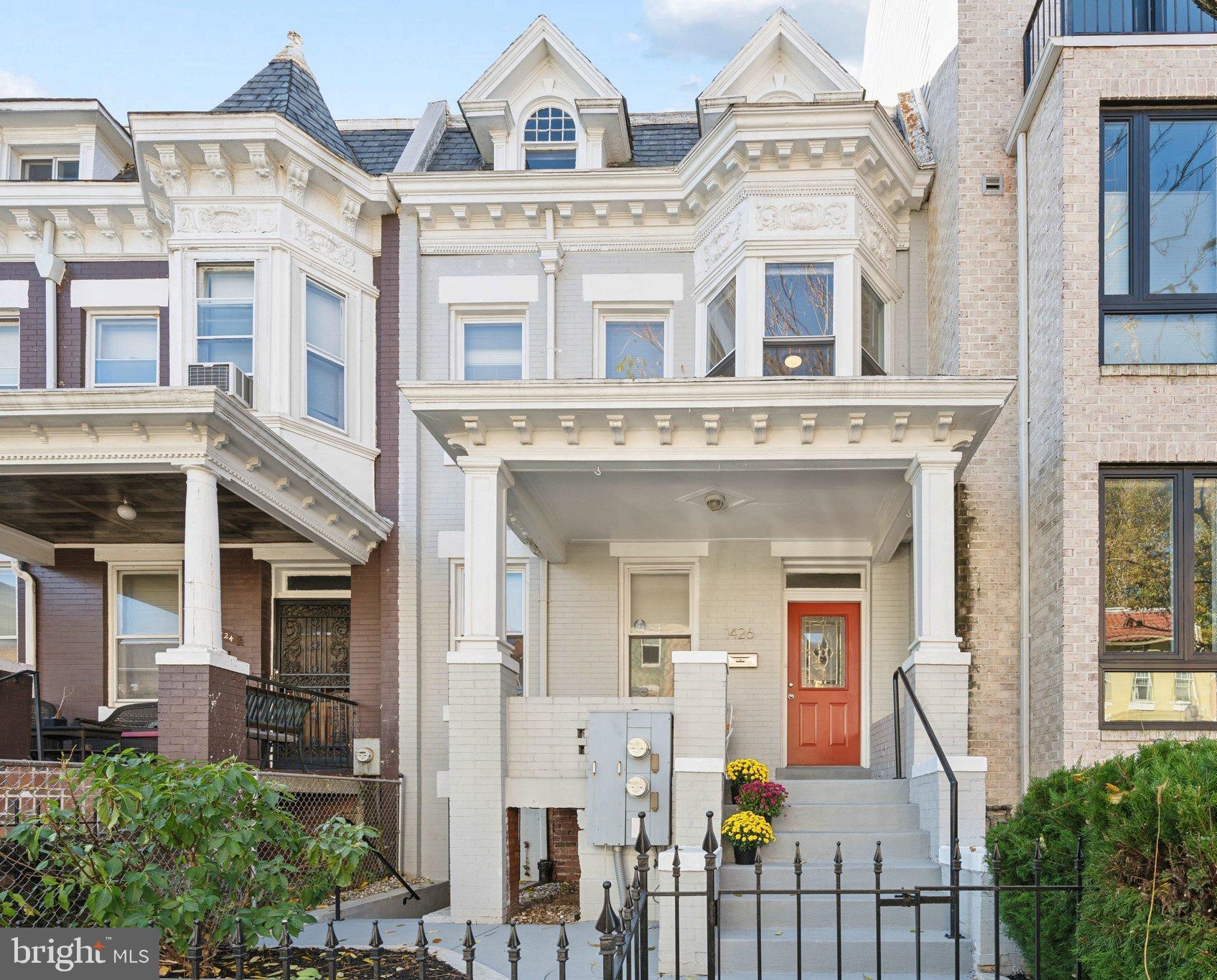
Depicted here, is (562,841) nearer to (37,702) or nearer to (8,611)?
(37,702)

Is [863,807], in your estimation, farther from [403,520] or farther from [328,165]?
[328,165]

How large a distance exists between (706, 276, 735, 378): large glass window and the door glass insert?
10.3 ft

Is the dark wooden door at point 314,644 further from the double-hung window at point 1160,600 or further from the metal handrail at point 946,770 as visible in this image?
the double-hung window at point 1160,600

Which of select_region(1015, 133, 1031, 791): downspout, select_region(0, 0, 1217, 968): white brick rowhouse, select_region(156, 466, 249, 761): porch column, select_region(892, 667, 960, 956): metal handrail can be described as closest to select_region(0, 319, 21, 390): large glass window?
select_region(0, 0, 1217, 968): white brick rowhouse

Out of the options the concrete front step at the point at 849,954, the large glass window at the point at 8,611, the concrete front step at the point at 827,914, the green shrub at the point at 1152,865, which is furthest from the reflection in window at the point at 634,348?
the green shrub at the point at 1152,865

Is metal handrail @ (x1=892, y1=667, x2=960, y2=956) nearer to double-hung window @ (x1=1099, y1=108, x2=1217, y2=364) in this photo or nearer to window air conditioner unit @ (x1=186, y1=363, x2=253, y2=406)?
double-hung window @ (x1=1099, y1=108, x2=1217, y2=364)

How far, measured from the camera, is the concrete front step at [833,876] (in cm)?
930

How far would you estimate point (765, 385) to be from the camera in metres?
10.6

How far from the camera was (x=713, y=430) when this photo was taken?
1091cm

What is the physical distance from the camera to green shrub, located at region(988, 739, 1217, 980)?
4863 millimetres

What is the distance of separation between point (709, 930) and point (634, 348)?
30.5ft

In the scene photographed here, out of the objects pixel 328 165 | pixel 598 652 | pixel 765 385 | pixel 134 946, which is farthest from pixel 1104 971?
pixel 328 165

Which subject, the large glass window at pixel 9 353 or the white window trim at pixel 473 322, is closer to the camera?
the white window trim at pixel 473 322

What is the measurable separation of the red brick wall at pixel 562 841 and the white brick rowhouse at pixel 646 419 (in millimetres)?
104
